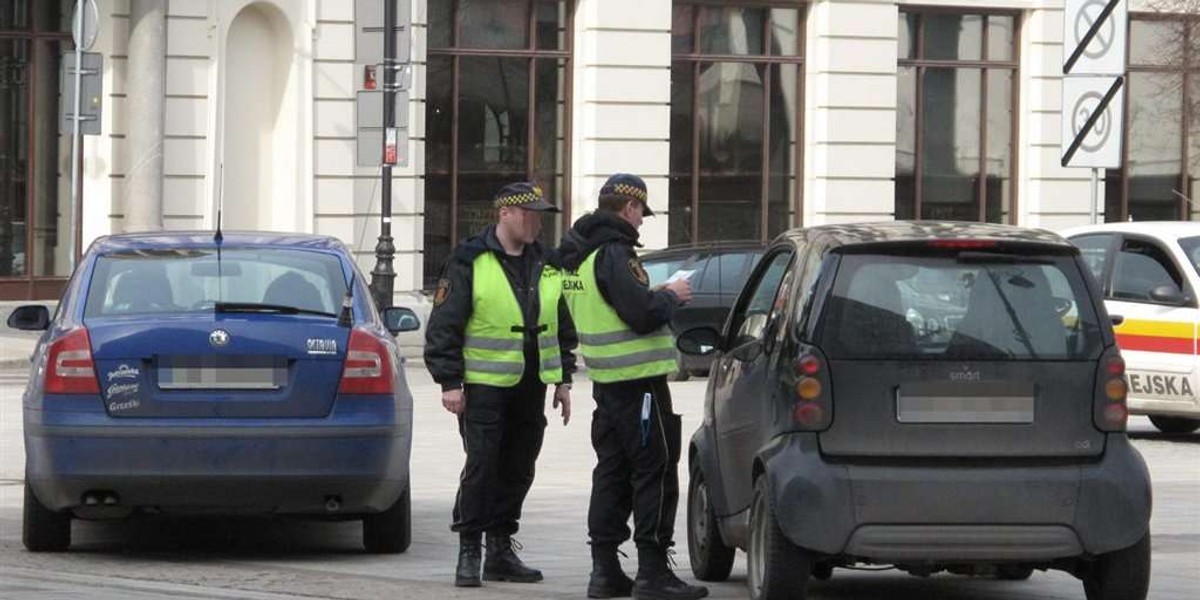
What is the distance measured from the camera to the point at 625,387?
429 inches

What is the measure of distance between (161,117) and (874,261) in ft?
68.4

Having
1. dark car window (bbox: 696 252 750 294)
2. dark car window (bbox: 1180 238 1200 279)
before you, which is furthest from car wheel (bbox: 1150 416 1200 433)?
dark car window (bbox: 696 252 750 294)

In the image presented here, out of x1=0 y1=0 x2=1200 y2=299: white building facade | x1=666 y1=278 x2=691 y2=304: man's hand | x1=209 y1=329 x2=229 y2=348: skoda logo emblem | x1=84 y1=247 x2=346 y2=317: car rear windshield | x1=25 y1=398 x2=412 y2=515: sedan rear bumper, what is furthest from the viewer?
x1=0 y1=0 x2=1200 y2=299: white building facade

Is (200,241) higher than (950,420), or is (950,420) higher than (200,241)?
(200,241)

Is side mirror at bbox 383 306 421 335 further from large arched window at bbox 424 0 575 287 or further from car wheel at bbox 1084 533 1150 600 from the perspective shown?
large arched window at bbox 424 0 575 287

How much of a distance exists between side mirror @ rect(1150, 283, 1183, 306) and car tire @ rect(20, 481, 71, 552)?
9.12 meters

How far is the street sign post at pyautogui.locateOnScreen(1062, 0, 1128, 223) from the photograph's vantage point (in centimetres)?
1656

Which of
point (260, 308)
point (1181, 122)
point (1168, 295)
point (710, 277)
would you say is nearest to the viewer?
point (260, 308)

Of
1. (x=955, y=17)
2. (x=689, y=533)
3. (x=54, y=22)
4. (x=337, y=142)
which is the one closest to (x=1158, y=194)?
(x=955, y=17)

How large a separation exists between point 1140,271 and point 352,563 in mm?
8777

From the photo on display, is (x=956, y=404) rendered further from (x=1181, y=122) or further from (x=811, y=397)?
(x=1181, y=122)

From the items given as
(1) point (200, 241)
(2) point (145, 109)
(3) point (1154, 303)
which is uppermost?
(2) point (145, 109)

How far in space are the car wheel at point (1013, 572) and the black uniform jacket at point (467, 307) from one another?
2006mm

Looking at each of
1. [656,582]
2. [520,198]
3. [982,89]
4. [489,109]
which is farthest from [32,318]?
[982,89]
